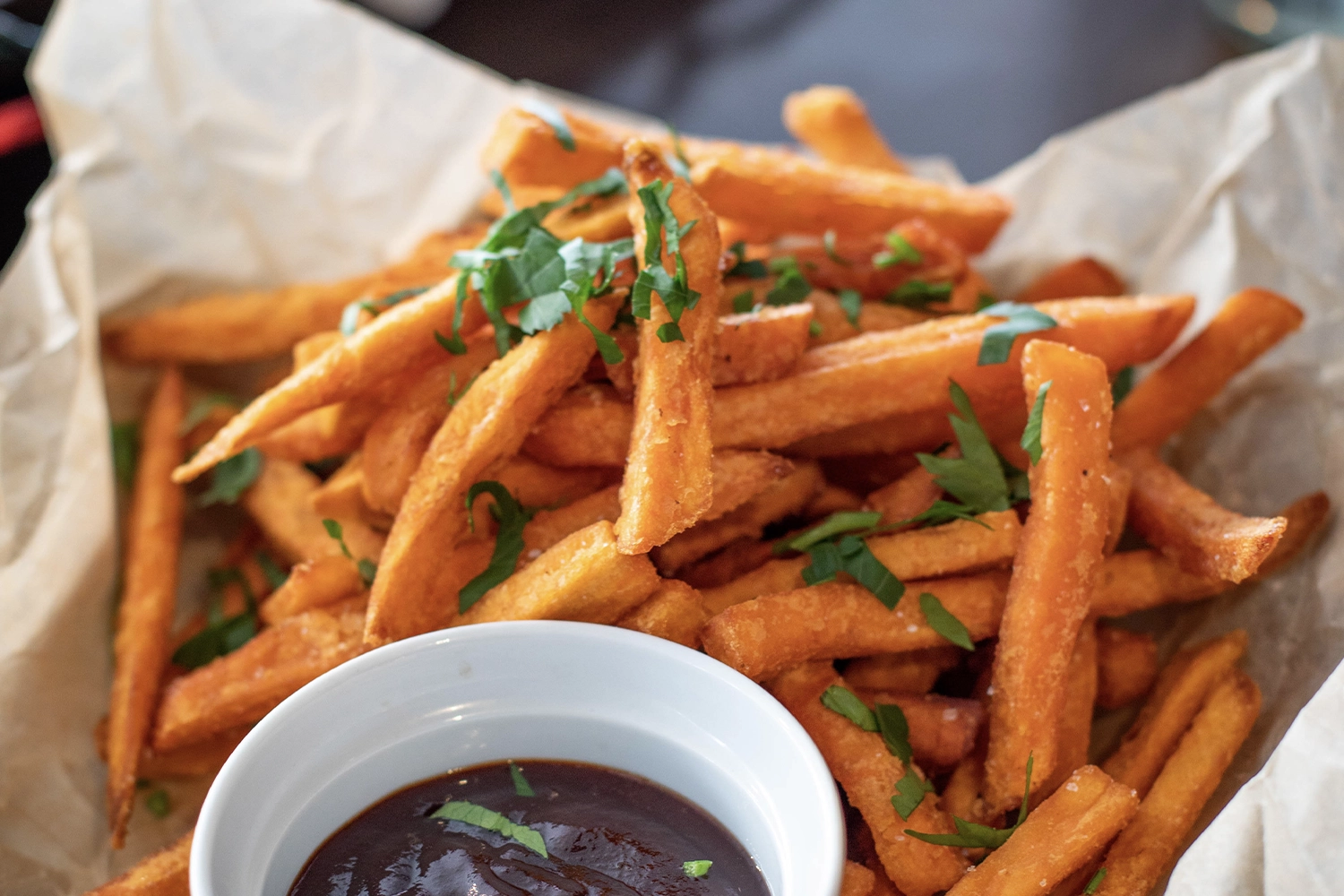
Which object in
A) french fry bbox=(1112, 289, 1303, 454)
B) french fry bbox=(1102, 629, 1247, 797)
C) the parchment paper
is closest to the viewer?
french fry bbox=(1102, 629, 1247, 797)

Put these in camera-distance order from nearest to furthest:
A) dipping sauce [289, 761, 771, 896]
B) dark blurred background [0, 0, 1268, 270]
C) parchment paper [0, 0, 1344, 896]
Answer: dipping sauce [289, 761, 771, 896]
parchment paper [0, 0, 1344, 896]
dark blurred background [0, 0, 1268, 270]

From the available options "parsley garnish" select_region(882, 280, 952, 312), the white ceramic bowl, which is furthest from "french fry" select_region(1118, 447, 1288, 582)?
the white ceramic bowl

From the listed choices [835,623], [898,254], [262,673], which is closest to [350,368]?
[262,673]

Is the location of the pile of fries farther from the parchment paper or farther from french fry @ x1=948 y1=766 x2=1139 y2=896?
the parchment paper

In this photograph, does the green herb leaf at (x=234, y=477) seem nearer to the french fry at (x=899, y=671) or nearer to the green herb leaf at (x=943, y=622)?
the french fry at (x=899, y=671)

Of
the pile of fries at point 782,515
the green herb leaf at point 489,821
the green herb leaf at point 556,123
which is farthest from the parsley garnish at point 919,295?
the green herb leaf at point 489,821

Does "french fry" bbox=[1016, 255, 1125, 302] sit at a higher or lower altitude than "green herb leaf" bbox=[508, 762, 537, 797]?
higher
